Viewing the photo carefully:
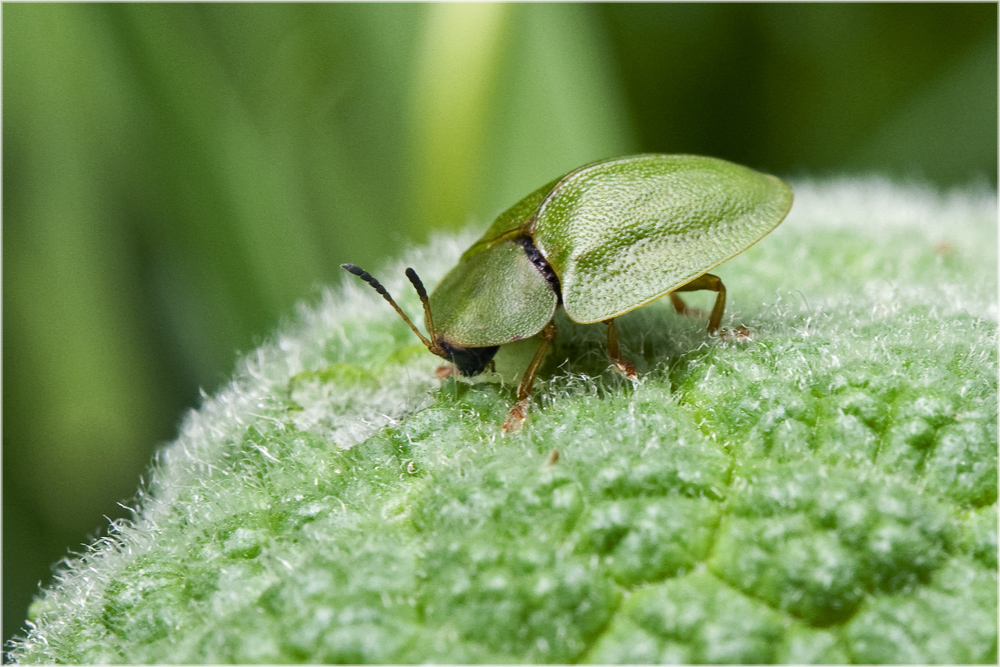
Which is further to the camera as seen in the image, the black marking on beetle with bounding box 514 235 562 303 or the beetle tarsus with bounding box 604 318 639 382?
the black marking on beetle with bounding box 514 235 562 303

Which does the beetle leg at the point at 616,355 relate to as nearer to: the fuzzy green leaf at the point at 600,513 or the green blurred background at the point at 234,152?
the fuzzy green leaf at the point at 600,513

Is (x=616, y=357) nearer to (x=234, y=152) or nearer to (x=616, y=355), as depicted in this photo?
(x=616, y=355)

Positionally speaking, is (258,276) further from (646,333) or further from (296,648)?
(296,648)

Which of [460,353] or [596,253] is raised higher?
[596,253]

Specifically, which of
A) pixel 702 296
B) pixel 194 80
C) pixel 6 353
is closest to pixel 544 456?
pixel 702 296

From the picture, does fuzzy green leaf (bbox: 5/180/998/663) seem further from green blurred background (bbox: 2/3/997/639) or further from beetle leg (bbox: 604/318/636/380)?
green blurred background (bbox: 2/3/997/639)

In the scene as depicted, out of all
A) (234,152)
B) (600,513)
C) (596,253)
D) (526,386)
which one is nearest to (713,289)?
(596,253)

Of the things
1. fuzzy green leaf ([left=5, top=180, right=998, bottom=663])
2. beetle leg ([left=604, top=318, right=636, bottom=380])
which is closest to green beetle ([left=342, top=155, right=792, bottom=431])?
beetle leg ([left=604, top=318, right=636, bottom=380])
